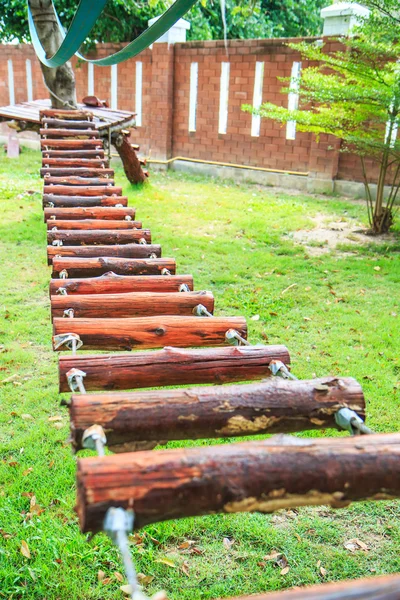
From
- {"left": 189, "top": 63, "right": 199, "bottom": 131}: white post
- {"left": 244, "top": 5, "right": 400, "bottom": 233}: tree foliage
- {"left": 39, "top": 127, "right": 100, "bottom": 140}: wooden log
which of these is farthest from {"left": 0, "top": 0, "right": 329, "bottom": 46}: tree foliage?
{"left": 39, "top": 127, "right": 100, "bottom": 140}: wooden log

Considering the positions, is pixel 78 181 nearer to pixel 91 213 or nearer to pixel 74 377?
pixel 91 213

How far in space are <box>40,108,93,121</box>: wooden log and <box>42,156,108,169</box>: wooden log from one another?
108cm

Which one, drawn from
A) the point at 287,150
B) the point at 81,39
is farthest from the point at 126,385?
the point at 287,150

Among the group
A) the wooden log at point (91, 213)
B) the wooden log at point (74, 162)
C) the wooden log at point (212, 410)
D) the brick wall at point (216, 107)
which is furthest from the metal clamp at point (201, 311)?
the brick wall at point (216, 107)

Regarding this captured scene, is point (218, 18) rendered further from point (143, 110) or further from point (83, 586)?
point (83, 586)

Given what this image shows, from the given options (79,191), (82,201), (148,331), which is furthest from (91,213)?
(148,331)

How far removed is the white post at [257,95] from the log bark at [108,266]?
320 inches

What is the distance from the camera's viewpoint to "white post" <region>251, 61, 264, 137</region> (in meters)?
10.9

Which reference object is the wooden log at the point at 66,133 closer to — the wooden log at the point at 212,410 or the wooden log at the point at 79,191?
the wooden log at the point at 79,191

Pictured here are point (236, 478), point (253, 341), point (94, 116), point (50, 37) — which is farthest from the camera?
point (94, 116)

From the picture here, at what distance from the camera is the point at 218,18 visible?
14.4 metres

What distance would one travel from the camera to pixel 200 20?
14.0 meters

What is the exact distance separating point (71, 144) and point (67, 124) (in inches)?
21.3

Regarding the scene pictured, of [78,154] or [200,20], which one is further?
[200,20]
